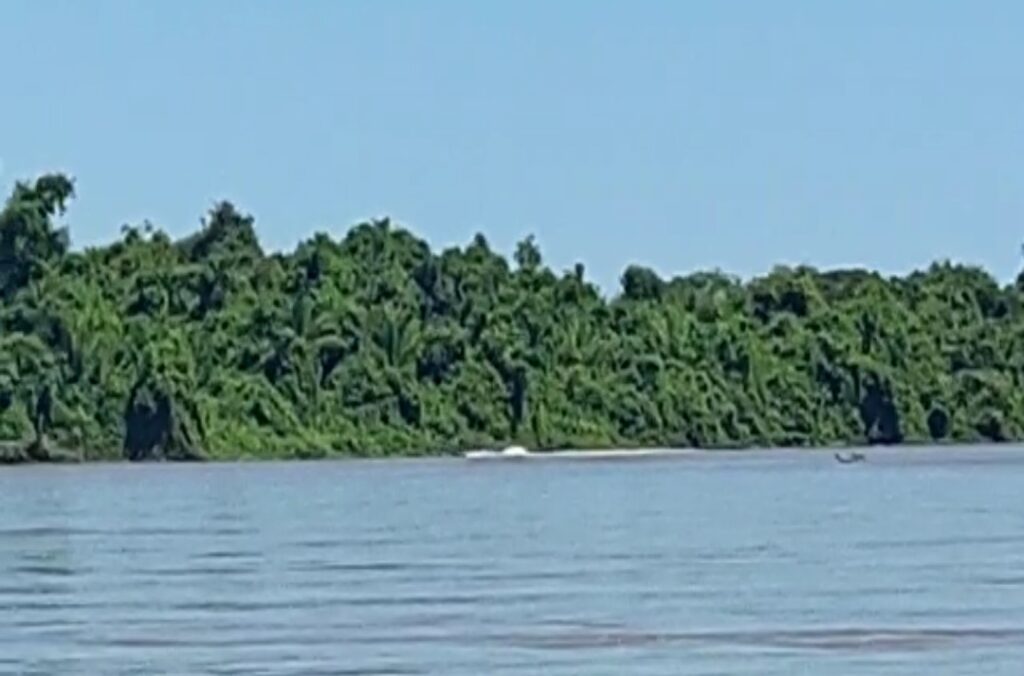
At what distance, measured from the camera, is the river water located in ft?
93.8

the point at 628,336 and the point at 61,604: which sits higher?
the point at 628,336

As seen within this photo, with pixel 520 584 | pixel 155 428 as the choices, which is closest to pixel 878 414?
pixel 155 428

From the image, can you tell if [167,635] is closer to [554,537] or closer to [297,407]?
[554,537]

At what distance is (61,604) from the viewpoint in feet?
116

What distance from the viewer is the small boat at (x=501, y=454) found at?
387 ft

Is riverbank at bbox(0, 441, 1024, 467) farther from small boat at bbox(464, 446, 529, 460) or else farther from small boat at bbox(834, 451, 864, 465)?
small boat at bbox(834, 451, 864, 465)

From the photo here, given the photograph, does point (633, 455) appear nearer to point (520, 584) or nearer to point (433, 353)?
point (433, 353)

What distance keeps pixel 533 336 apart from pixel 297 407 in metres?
11.3

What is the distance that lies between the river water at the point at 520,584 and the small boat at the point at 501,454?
144 ft

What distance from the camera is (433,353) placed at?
121 metres

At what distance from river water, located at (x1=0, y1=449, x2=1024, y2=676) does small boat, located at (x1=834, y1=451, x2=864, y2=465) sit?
115 feet

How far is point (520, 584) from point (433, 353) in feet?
274

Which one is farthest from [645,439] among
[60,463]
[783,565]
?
[783,565]

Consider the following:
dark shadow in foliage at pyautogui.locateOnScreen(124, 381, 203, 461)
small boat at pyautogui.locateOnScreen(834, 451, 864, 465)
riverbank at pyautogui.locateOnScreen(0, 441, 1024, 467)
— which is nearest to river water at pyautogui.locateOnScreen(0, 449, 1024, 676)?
small boat at pyautogui.locateOnScreen(834, 451, 864, 465)
